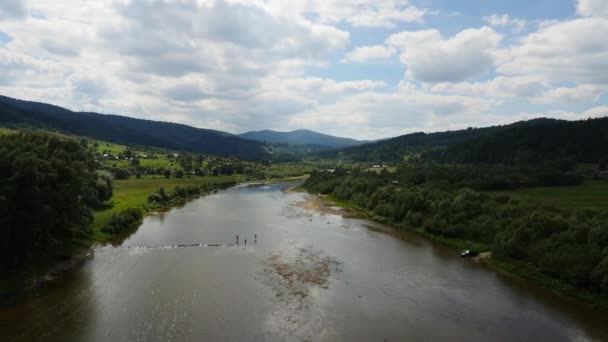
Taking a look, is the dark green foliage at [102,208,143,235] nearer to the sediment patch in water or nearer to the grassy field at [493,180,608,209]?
the sediment patch in water

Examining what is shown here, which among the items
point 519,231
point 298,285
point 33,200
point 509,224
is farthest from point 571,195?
point 33,200

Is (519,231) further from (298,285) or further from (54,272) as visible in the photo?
(54,272)

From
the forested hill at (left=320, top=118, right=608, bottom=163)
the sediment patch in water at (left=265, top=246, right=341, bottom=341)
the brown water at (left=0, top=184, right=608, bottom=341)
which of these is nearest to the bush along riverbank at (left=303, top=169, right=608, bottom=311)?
the brown water at (left=0, top=184, right=608, bottom=341)

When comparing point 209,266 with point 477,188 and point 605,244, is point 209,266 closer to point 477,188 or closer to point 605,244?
point 605,244

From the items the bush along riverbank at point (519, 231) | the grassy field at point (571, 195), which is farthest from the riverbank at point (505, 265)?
the grassy field at point (571, 195)

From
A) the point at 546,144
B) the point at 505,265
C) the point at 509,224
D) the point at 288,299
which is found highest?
the point at 546,144

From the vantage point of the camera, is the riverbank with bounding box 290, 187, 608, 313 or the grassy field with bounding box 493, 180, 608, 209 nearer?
the riverbank with bounding box 290, 187, 608, 313

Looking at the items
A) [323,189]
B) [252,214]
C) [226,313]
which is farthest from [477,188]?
[226,313]
